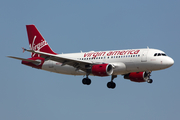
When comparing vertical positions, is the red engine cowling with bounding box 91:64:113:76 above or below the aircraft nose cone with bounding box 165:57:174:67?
below

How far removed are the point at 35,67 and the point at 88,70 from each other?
429 inches

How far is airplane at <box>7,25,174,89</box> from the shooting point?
56.4 m

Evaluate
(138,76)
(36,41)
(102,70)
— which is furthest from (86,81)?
(36,41)

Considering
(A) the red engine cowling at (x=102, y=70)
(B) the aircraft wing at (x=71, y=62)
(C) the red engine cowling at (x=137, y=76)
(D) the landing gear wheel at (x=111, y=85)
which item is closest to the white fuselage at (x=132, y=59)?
(B) the aircraft wing at (x=71, y=62)

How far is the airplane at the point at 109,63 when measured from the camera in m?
56.4

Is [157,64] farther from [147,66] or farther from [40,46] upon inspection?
[40,46]

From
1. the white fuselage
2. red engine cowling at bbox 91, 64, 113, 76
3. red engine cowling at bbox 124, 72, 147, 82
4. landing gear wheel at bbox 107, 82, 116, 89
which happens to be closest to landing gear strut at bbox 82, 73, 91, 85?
the white fuselage

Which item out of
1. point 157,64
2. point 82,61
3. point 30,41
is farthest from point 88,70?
point 30,41

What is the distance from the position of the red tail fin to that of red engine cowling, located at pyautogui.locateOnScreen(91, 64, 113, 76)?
13271 mm

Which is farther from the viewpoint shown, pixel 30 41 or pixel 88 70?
pixel 30 41

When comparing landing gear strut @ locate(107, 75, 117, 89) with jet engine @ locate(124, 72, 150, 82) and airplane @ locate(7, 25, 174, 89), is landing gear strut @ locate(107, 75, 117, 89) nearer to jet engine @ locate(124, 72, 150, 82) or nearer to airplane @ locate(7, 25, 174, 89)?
airplane @ locate(7, 25, 174, 89)

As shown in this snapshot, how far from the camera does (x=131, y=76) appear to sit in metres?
63.6

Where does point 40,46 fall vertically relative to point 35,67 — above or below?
above

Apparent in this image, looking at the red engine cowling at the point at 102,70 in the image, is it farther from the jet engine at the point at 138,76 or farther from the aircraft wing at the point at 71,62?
the jet engine at the point at 138,76
